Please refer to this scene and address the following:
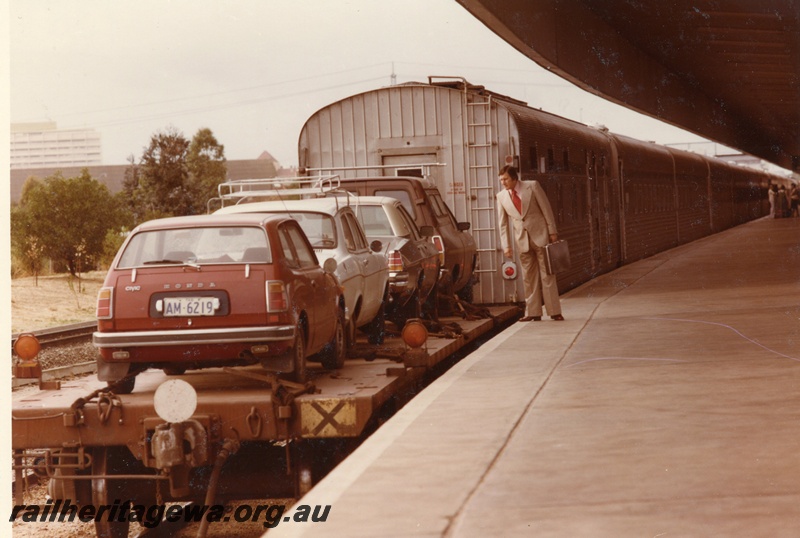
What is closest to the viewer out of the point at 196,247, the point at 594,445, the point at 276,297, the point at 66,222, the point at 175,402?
the point at 594,445

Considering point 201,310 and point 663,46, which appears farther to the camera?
point 663,46

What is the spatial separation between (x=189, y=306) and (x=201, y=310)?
88 millimetres

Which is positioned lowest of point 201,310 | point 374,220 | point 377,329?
point 377,329

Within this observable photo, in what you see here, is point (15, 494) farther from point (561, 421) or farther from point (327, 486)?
point (561, 421)

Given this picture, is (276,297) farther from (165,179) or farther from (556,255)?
(165,179)

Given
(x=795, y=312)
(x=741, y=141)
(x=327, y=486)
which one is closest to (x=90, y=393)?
(x=327, y=486)

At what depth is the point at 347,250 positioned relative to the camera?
10562mm

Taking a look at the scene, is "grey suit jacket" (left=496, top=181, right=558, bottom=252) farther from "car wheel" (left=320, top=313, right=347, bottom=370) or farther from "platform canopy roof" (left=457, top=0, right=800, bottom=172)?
"car wheel" (left=320, top=313, right=347, bottom=370)

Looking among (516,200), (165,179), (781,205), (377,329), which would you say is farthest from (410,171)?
(781,205)

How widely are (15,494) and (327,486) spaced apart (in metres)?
2.82

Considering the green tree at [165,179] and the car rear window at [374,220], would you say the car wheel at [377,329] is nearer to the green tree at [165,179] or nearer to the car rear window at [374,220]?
the car rear window at [374,220]

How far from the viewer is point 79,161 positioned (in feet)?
195

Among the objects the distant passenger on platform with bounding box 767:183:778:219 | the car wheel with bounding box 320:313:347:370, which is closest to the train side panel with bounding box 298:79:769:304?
the car wheel with bounding box 320:313:347:370

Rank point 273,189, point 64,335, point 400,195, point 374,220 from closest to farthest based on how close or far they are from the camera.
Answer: point 273,189 → point 374,220 → point 400,195 → point 64,335
